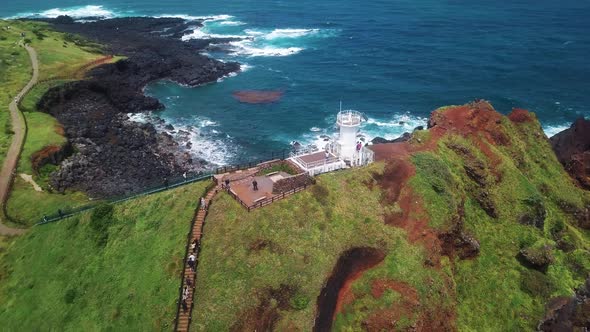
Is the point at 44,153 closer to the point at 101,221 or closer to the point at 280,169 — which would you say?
the point at 101,221

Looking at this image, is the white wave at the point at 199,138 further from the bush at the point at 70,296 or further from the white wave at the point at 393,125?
the bush at the point at 70,296

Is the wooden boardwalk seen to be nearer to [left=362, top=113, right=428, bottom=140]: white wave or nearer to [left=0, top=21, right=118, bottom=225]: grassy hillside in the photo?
[left=0, top=21, right=118, bottom=225]: grassy hillside

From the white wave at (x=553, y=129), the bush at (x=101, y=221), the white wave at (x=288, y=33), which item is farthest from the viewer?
the white wave at (x=288, y=33)

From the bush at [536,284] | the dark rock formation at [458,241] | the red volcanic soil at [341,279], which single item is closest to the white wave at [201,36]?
the dark rock formation at [458,241]

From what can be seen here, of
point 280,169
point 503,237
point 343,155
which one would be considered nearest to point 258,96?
point 343,155

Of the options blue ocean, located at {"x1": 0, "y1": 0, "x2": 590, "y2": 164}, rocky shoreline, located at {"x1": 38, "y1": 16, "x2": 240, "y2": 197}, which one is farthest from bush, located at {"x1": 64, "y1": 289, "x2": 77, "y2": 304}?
blue ocean, located at {"x1": 0, "y1": 0, "x2": 590, "y2": 164}

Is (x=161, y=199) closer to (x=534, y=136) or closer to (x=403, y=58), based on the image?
(x=534, y=136)

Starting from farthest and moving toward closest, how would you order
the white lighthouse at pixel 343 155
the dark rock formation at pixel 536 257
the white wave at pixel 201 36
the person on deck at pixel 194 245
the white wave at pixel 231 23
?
the white wave at pixel 231 23 → the white wave at pixel 201 36 → the white lighthouse at pixel 343 155 → the dark rock formation at pixel 536 257 → the person on deck at pixel 194 245
